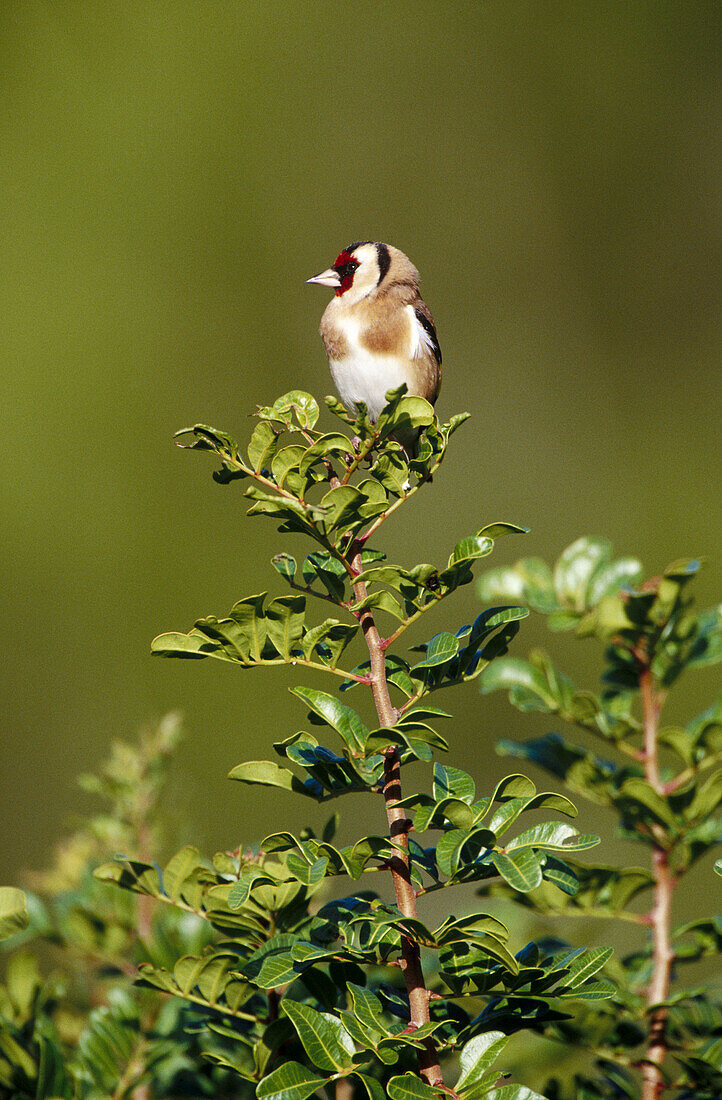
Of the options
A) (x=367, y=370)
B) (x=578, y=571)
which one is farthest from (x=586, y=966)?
(x=367, y=370)

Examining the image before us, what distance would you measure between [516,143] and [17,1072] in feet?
23.5

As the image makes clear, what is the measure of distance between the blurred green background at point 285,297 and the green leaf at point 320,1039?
3403mm

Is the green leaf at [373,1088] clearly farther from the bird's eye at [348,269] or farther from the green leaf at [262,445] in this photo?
the bird's eye at [348,269]

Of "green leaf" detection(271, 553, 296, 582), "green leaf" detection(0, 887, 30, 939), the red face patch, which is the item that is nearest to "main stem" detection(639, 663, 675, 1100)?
"green leaf" detection(271, 553, 296, 582)

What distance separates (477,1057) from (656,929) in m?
0.36

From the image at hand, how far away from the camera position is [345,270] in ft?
7.48

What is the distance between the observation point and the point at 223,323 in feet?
19.1

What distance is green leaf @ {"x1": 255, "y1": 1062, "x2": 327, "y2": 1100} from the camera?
686mm

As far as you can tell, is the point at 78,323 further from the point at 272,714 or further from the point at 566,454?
the point at 566,454

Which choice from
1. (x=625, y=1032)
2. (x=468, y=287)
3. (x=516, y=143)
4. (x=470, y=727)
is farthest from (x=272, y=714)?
(x=516, y=143)

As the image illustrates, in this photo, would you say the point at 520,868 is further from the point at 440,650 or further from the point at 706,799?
the point at 706,799

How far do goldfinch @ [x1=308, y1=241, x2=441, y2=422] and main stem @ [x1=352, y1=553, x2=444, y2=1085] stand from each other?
128cm

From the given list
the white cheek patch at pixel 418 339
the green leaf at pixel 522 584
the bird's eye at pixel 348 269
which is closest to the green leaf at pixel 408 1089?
the green leaf at pixel 522 584

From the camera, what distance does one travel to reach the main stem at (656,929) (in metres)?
0.95
